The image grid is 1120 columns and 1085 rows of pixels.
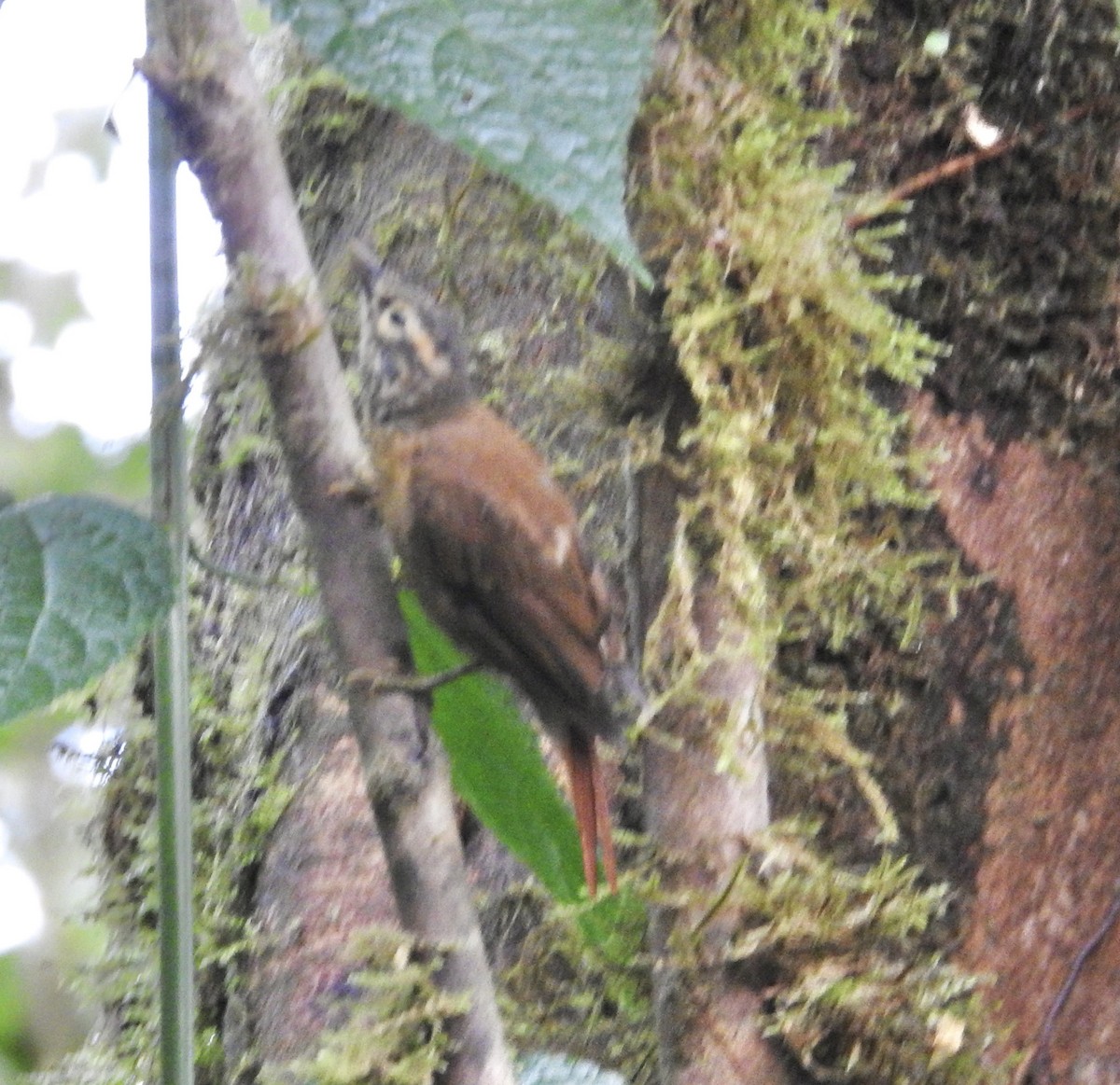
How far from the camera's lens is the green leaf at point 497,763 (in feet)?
2.61

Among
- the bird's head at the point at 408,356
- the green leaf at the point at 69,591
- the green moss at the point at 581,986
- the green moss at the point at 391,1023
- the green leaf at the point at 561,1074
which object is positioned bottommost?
the green moss at the point at 581,986

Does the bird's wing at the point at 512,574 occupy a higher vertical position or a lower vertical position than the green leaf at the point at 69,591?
lower

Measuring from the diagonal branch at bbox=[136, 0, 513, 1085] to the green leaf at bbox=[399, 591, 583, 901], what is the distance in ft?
0.64

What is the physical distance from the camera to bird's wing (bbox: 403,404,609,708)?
773mm

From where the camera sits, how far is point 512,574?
30.8 inches

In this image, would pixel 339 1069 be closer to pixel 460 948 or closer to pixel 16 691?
pixel 460 948

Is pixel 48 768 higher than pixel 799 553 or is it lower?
lower

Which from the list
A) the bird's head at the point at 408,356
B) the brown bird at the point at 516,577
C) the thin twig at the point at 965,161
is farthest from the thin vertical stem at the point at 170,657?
the thin twig at the point at 965,161

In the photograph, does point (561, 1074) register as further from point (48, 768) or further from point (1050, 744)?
point (48, 768)

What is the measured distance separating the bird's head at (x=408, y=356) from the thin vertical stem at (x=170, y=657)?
23 centimetres

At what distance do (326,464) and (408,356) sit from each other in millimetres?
310

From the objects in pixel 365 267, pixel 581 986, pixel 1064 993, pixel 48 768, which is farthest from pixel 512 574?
pixel 48 768

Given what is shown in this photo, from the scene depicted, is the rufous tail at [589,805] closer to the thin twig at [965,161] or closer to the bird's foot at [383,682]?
the bird's foot at [383,682]

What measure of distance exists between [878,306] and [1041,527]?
0.26 metres
